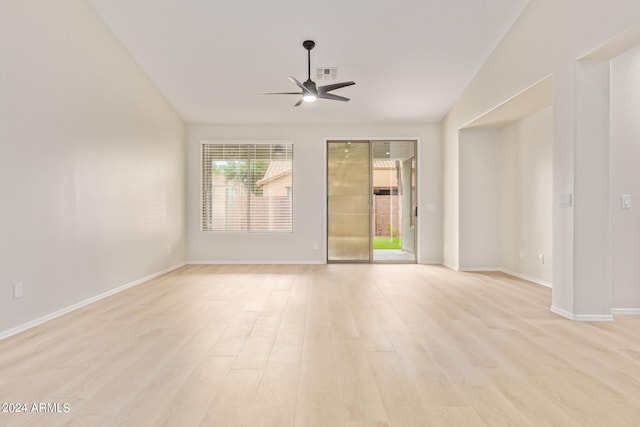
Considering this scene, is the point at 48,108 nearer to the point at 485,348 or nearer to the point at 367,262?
the point at 485,348

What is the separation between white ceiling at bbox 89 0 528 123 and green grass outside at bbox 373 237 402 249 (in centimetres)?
255

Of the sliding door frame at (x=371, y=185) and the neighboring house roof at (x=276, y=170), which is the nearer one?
the sliding door frame at (x=371, y=185)

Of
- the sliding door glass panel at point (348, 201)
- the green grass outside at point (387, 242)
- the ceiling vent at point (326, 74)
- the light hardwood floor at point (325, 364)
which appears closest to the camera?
the light hardwood floor at point (325, 364)

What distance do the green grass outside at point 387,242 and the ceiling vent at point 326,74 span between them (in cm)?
327

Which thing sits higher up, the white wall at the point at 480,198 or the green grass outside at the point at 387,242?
the white wall at the point at 480,198

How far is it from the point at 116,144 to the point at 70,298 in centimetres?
199

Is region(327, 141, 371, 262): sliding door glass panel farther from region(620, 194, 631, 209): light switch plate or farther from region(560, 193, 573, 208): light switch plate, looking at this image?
region(620, 194, 631, 209): light switch plate

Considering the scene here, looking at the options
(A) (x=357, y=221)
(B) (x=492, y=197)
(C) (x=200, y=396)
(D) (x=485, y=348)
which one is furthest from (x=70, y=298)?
(B) (x=492, y=197)

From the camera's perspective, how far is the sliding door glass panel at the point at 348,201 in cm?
702

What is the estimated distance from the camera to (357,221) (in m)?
7.02

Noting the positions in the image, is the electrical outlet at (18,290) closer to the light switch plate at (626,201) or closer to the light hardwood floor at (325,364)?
the light hardwood floor at (325,364)

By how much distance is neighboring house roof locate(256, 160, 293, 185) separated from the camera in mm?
7020

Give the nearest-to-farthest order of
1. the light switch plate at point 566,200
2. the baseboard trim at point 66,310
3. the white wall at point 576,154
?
the baseboard trim at point 66,310
the white wall at point 576,154
the light switch plate at point 566,200

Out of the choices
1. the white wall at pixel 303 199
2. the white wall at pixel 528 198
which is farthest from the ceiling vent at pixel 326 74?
the white wall at pixel 528 198
